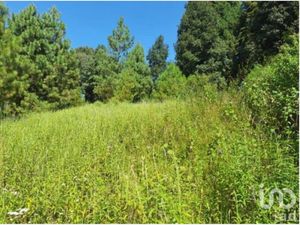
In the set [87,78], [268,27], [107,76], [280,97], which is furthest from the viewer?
Result: [87,78]

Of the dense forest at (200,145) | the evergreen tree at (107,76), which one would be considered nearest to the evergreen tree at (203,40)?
the evergreen tree at (107,76)

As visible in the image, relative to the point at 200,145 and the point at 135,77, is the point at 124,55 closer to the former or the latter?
the point at 135,77

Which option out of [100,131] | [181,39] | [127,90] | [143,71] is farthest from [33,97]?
[181,39]

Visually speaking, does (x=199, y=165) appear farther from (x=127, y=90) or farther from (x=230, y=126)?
(x=127, y=90)

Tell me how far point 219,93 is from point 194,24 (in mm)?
24825

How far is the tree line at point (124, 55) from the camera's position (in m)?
11.4

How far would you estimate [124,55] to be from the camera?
25.0m

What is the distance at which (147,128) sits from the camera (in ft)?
17.5

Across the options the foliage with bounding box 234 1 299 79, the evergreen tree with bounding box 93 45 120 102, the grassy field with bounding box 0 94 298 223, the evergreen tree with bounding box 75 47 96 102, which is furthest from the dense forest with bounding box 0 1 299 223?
the evergreen tree with bounding box 75 47 96 102

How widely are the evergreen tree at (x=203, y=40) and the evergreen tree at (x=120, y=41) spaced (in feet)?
20.9

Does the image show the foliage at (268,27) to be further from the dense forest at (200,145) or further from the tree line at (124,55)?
the dense forest at (200,145)

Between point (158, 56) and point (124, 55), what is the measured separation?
44.0ft

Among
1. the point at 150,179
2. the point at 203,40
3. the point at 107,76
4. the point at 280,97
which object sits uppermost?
the point at 203,40

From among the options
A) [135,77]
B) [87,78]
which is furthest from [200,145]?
[87,78]
